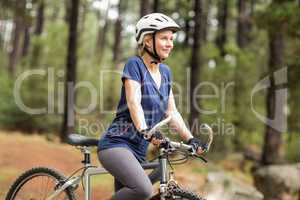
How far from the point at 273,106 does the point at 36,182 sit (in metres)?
14.2

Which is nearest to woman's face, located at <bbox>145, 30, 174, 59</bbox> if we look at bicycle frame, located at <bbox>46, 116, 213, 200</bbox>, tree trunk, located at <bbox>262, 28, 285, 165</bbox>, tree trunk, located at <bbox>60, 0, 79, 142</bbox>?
bicycle frame, located at <bbox>46, 116, 213, 200</bbox>

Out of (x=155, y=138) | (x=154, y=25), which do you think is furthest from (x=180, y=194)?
(x=154, y=25)

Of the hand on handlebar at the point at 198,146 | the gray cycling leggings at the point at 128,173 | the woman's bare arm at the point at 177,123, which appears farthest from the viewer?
the woman's bare arm at the point at 177,123

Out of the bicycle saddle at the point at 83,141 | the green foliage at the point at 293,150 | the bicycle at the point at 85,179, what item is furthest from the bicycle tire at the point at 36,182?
the green foliage at the point at 293,150

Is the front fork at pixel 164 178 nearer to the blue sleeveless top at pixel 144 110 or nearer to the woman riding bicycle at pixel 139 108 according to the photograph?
the woman riding bicycle at pixel 139 108

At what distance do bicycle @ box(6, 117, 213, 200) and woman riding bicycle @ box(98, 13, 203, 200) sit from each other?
141 millimetres

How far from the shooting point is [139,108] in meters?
4.28

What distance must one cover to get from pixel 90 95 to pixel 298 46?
1009cm

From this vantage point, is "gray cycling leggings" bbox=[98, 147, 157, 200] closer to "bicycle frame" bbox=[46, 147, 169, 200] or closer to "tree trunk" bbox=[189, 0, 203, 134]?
"bicycle frame" bbox=[46, 147, 169, 200]

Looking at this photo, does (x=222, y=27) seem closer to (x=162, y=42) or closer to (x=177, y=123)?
(x=177, y=123)

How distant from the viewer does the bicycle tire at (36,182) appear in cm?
507

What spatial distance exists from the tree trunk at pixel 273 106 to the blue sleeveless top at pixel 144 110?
13.1 metres

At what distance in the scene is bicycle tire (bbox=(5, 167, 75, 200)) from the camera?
5070 millimetres

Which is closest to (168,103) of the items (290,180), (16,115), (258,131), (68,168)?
(68,168)
